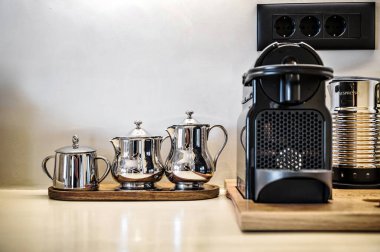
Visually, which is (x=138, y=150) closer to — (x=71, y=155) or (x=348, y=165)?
(x=71, y=155)

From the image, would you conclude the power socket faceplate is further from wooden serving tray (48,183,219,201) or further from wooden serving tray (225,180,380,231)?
wooden serving tray (225,180,380,231)

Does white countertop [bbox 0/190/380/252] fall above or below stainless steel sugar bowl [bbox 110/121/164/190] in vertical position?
below

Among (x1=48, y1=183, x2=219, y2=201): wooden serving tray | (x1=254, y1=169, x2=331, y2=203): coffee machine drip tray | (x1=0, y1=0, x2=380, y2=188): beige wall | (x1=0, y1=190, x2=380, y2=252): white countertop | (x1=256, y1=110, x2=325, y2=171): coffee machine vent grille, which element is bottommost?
(x1=0, y1=190, x2=380, y2=252): white countertop

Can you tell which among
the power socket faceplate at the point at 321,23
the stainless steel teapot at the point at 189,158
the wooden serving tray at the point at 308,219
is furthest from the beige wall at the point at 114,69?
the wooden serving tray at the point at 308,219

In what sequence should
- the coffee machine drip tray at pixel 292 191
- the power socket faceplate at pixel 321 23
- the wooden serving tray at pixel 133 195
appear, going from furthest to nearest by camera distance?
the power socket faceplate at pixel 321 23 → the wooden serving tray at pixel 133 195 → the coffee machine drip tray at pixel 292 191

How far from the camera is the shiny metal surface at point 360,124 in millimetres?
1032

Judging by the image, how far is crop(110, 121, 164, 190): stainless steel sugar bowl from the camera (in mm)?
1026

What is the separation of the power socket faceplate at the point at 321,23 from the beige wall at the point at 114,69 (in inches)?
1.1

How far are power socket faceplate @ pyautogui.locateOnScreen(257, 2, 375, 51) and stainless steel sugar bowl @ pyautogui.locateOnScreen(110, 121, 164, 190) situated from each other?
39 centimetres

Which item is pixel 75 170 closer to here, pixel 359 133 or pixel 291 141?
pixel 291 141

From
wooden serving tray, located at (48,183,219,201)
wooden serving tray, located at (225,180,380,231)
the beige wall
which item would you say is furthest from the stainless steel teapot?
wooden serving tray, located at (225,180,380,231)

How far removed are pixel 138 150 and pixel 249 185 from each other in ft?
0.92

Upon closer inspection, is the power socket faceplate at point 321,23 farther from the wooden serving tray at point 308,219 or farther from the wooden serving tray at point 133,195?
the wooden serving tray at point 308,219

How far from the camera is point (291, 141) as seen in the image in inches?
34.1
